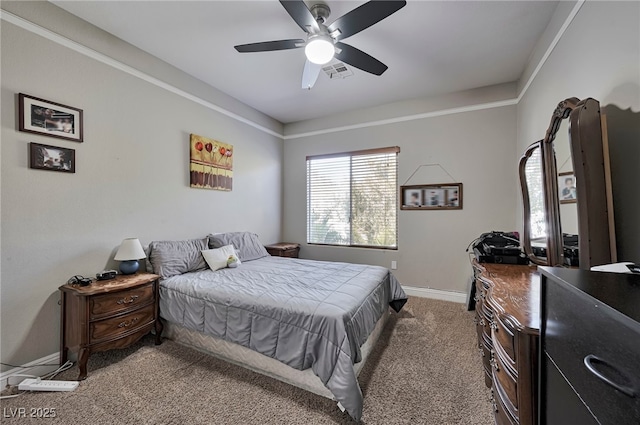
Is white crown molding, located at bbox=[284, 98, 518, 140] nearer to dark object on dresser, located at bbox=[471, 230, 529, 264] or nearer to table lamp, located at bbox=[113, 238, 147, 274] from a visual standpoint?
dark object on dresser, located at bbox=[471, 230, 529, 264]

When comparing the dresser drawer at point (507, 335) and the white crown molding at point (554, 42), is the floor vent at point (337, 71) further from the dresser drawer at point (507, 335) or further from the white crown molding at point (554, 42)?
the dresser drawer at point (507, 335)

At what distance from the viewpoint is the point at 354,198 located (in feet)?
14.0

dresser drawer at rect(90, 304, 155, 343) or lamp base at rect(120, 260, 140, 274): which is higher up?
lamp base at rect(120, 260, 140, 274)

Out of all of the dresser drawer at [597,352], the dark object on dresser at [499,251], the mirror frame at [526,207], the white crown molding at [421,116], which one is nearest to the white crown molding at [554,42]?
the white crown molding at [421,116]

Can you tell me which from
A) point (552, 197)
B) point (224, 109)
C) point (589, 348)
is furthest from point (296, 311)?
point (224, 109)

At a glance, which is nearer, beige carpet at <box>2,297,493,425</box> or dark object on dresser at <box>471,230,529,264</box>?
beige carpet at <box>2,297,493,425</box>

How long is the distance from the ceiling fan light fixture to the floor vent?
93 centimetres

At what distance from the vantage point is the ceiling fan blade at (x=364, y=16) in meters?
1.59

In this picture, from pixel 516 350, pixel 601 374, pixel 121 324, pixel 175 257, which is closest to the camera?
pixel 601 374

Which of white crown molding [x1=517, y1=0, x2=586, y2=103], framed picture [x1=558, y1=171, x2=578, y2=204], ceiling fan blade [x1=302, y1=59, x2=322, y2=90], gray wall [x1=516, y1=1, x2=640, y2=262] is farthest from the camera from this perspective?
ceiling fan blade [x1=302, y1=59, x2=322, y2=90]

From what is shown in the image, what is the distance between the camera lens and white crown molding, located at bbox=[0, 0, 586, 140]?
6.35 ft

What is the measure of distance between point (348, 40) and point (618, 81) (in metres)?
2.00

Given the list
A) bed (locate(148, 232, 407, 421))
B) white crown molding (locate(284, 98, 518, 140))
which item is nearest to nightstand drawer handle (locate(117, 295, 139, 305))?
bed (locate(148, 232, 407, 421))

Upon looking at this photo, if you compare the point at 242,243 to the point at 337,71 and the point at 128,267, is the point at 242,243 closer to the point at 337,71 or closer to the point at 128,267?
the point at 128,267
